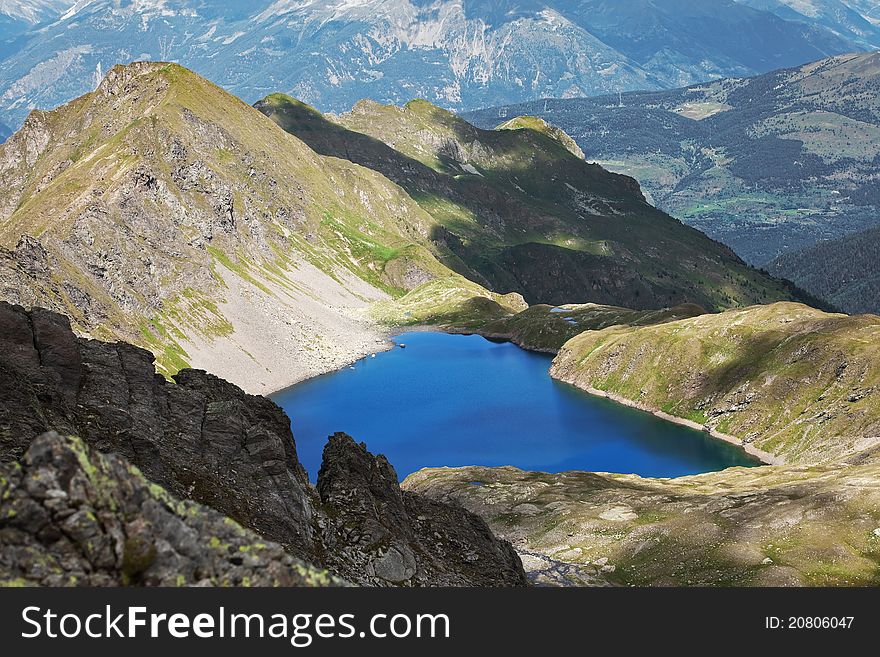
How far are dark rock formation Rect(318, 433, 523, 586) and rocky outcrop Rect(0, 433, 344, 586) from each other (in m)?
28.6

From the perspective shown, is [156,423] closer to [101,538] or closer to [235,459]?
[235,459]

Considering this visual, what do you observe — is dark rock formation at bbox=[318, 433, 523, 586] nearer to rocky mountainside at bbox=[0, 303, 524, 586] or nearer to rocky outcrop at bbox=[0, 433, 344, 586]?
rocky mountainside at bbox=[0, 303, 524, 586]

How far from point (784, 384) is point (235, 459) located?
139m

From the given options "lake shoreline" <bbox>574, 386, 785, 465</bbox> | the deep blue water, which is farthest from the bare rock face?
"lake shoreline" <bbox>574, 386, 785, 465</bbox>

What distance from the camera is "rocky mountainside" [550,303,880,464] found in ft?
472

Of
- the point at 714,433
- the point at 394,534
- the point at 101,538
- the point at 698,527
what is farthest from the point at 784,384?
the point at 101,538

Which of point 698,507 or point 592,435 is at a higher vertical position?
point 592,435

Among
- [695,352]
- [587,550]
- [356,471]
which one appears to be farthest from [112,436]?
[695,352]

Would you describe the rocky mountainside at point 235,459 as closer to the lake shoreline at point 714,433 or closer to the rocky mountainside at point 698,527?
the rocky mountainside at point 698,527

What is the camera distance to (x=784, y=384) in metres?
164

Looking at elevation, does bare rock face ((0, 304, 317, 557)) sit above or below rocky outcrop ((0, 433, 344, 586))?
above

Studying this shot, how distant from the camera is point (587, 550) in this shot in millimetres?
87688
